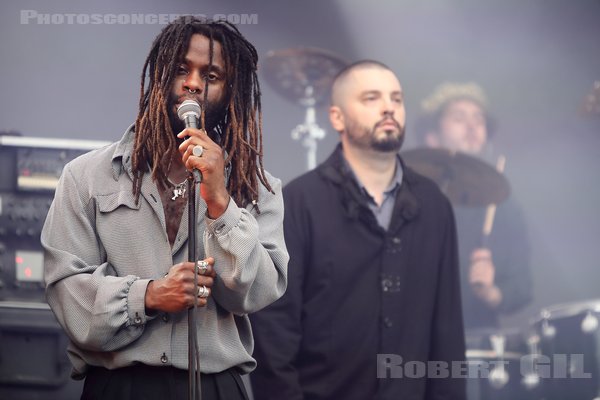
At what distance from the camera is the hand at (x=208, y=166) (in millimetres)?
2609

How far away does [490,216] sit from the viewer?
4805 millimetres

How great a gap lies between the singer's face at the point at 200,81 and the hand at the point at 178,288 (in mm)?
491

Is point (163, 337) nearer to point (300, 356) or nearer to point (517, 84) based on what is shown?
point (300, 356)

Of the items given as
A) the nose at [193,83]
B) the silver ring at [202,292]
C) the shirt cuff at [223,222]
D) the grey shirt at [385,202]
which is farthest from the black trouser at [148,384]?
the grey shirt at [385,202]

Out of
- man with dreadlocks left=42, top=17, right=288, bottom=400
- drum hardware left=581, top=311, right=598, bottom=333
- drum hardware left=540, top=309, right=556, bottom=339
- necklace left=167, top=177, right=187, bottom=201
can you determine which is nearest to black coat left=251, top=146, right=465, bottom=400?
drum hardware left=540, top=309, right=556, bottom=339

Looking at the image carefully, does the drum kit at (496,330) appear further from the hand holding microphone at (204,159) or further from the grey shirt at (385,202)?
the hand holding microphone at (204,159)

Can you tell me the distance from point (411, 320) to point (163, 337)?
162 cm

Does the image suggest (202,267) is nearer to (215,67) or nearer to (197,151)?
(197,151)

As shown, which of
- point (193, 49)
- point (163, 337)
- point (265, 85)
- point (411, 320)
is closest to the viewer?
point (163, 337)

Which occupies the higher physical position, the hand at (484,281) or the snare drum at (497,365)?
the hand at (484,281)

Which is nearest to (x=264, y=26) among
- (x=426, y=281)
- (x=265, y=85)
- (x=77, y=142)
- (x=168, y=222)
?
(x=265, y=85)

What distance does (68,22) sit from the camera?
4.39 meters

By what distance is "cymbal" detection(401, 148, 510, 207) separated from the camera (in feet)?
15.3

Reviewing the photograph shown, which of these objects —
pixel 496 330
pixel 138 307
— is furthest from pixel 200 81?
pixel 496 330
